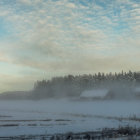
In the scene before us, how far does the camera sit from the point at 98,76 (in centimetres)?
13775

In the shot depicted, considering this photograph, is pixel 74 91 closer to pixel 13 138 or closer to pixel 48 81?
→ pixel 48 81

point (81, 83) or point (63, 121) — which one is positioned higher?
point (81, 83)

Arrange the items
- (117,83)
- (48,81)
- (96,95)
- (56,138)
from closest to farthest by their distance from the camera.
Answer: (56,138), (96,95), (117,83), (48,81)

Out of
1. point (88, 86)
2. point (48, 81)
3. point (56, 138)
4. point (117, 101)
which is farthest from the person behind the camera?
point (48, 81)

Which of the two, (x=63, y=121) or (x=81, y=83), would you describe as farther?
(x=81, y=83)

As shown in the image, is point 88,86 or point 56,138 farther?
point 88,86

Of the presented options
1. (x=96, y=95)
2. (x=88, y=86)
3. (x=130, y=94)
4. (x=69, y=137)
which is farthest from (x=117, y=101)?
(x=69, y=137)

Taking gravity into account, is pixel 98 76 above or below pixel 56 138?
above

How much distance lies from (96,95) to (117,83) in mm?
18153

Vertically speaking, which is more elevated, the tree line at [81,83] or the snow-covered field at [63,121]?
the tree line at [81,83]

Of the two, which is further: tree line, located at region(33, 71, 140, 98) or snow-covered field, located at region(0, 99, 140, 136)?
tree line, located at region(33, 71, 140, 98)

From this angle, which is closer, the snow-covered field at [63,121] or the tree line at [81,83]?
the snow-covered field at [63,121]

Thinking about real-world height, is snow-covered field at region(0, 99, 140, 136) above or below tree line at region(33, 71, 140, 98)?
below

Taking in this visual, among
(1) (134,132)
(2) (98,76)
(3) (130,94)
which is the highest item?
(2) (98,76)
